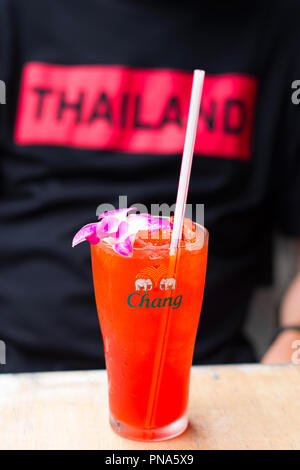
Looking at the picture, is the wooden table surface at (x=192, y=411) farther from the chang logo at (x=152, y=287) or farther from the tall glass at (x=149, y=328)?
the chang logo at (x=152, y=287)

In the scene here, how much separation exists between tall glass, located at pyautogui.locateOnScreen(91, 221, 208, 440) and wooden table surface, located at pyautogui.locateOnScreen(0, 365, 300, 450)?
3 cm

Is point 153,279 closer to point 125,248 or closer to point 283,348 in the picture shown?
point 125,248

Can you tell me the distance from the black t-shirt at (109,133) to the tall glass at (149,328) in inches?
19.6

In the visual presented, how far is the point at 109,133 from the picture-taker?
117cm

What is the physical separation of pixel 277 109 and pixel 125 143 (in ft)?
1.11

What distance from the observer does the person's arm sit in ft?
3.34

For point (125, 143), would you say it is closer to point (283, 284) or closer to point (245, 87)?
point (245, 87)

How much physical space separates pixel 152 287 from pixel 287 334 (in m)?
0.55

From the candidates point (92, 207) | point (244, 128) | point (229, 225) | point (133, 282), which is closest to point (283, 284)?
point (229, 225)

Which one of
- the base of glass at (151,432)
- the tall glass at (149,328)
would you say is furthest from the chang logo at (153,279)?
the base of glass at (151,432)

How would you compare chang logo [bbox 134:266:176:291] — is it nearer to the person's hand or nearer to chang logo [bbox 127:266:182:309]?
chang logo [bbox 127:266:182:309]

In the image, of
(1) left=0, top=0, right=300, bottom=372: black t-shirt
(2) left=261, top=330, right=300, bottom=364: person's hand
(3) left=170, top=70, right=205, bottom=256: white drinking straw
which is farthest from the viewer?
(1) left=0, top=0, right=300, bottom=372: black t-shirt

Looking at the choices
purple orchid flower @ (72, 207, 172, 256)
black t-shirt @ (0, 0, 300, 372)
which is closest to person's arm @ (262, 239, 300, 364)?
black t-shirt @ (0, 0, 300, 372)

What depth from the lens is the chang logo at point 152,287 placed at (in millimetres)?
600
